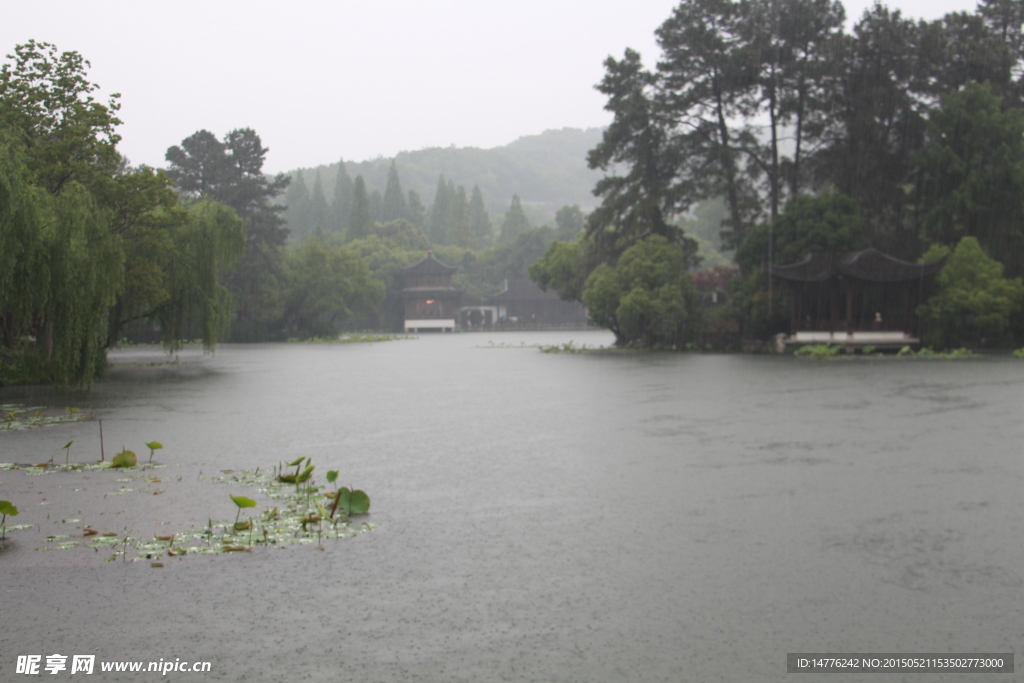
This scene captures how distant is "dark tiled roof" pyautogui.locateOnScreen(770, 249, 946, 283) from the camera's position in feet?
101

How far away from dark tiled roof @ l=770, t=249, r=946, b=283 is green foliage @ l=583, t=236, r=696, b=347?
4.70 metres

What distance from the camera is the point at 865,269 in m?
31.1

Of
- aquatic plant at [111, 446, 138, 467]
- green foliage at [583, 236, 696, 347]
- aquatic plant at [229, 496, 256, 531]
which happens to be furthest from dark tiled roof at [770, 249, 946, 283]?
aquatic plant at [229, 496, 256, 531]

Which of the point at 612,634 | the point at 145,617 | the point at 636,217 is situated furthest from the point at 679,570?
the point at 636,217

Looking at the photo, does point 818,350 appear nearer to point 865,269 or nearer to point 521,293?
point 865,269

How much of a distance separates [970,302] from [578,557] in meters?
28.8

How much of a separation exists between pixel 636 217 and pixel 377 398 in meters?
23.1

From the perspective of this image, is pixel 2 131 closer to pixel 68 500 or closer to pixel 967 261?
pixel 68 500

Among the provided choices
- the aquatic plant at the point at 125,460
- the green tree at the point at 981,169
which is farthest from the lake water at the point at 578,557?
the green tree at the point at 981,169

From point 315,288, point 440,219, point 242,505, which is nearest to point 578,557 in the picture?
point 242,505

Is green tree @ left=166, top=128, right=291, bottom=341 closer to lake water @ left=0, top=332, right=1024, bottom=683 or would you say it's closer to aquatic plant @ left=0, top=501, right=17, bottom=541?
lake water @ left=0, top=332, right=1024, bottom=683

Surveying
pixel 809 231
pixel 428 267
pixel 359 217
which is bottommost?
pixel 809 231

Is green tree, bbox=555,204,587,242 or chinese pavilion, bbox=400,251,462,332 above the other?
green tree, bbox=555,204,587,242

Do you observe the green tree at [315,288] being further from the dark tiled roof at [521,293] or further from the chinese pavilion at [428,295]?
the dark tiled roof at [521,293]
